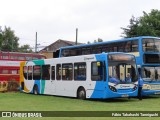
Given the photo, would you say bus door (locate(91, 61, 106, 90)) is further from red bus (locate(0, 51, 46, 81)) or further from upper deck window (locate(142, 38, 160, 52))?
red bus (locate(0, 51, 46, 81))

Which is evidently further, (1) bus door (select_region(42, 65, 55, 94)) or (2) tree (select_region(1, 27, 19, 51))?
(2) tree (select_region(1, 27, 19, 51))

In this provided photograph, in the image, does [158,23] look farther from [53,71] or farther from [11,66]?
[53,71]

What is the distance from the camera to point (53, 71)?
26.0 m

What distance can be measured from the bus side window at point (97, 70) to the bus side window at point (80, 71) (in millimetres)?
928

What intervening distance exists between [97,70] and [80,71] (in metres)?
1.84

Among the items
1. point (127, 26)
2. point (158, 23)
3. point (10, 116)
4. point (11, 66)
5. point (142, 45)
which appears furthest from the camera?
point (158, 23)

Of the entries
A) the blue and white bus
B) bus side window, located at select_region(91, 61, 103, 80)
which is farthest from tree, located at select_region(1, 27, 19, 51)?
bus side window, located at select_region(91, 61, 103, 80)

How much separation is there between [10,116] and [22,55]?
23.1 metres

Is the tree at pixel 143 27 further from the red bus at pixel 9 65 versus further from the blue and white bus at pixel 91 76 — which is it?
the blue and white bus at pixel 91 76

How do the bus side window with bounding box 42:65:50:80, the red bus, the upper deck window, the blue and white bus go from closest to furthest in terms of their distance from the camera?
the blue and white bus → the upper deck window → the bus side window with bounding box 42:65:50:80 → the red bus

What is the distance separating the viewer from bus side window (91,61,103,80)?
69.1 ft

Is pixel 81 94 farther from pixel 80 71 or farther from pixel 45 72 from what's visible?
pixel 45 72

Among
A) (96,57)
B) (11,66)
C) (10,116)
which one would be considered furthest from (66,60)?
(10,116)

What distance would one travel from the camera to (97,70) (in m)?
21.5
